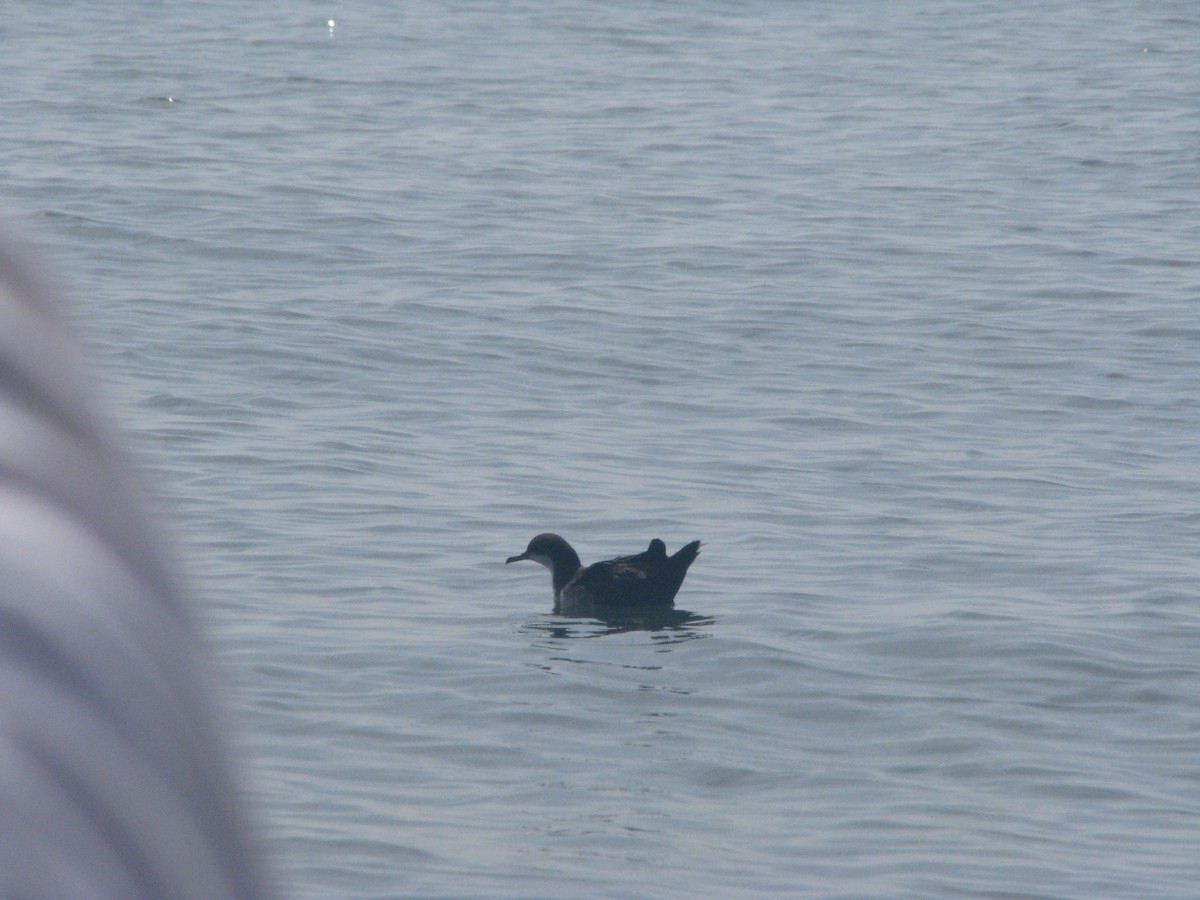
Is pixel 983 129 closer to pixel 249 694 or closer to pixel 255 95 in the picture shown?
pixel 255 95

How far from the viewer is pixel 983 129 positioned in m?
28.1

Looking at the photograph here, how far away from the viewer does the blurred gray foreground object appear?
542 millimetres

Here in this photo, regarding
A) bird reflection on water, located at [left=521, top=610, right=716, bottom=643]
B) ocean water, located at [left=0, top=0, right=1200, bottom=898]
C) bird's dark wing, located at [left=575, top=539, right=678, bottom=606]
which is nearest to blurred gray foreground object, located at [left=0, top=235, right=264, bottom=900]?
ocean water, located at [left=0, top=0, right=1200, bottom=898]

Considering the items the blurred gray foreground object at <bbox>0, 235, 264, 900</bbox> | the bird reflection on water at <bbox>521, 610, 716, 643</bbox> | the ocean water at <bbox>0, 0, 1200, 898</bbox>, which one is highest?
the blurred gray foreground object at <bbox>0, 235, 264, 900</bbox>

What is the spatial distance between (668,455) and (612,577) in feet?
9.63

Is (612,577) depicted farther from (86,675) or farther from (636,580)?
(86,675)

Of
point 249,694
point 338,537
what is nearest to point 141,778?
point 249,694

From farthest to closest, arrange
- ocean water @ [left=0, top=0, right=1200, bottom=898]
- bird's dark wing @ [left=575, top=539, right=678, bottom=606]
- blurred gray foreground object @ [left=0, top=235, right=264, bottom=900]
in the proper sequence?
bird's dark wing @ [left=575, top=539, right=678, bottom=606] < ocean water @ [left=0, top=0, right=1200, bottom=898] < blurred gray foreground object @ [left=0, top=235, right=264, bottom=900]

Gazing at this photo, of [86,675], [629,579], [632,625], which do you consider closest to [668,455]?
[632,625]

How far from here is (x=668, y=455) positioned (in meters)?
12.4

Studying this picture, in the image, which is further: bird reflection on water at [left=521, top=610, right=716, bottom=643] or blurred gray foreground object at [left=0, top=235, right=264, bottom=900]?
bird reflection on water at [left=521, top=610, right=716, bottom=643]

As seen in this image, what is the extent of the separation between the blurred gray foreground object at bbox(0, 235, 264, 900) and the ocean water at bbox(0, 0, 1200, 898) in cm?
2

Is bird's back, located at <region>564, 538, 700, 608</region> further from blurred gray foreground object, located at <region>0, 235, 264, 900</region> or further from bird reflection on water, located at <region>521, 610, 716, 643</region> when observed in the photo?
blurred gray foreground object, located at <region>0, 235, 264, 900</region>

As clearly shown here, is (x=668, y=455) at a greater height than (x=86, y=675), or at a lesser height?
lesser
